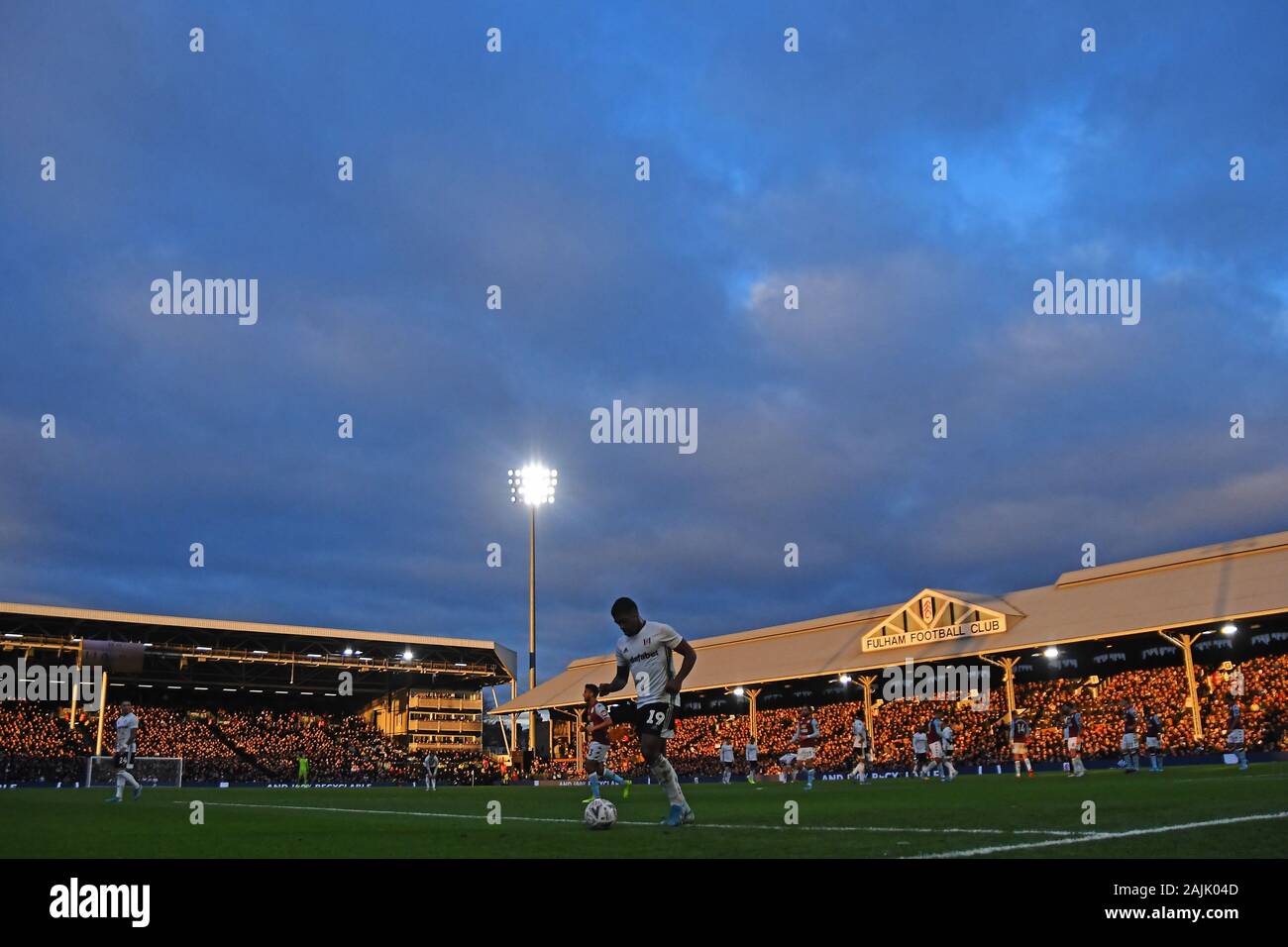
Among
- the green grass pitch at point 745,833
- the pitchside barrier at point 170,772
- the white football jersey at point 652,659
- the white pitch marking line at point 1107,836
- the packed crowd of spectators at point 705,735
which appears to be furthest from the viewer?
the packed crowd of spectators at point 705,735

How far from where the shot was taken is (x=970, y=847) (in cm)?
705

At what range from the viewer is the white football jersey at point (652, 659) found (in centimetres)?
980

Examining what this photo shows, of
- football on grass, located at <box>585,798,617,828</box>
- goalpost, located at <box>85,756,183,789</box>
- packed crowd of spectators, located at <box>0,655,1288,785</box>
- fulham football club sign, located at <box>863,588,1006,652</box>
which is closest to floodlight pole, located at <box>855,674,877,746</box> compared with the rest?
packed crowd of spectators, located at <box>0,655,1288,785</box>

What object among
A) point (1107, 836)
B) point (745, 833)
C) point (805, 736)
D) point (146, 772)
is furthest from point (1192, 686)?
point (146, 772)

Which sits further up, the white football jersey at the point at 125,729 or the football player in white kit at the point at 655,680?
the football player in white kit at the point at 655,680

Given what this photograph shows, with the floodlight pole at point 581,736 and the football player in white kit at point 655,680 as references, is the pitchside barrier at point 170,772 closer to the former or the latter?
the floodlight pole at point 581,736

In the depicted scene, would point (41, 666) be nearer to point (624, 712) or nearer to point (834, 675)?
point (624, 712)

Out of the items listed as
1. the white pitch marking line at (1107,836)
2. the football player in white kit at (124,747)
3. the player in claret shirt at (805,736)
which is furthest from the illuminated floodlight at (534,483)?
the white pitch marking line at (1107,836)

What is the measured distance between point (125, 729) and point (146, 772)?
20.2m

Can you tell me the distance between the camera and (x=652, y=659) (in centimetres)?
984
